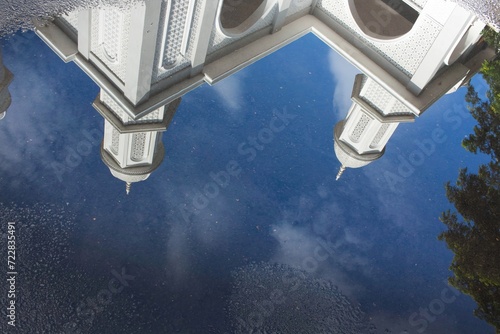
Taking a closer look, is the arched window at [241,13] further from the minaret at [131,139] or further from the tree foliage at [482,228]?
the tree foliage at [482,228]

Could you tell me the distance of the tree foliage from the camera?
9.08m

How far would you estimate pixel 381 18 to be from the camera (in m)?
9.95

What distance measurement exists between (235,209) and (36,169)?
151 inches

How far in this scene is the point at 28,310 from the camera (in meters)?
10.4

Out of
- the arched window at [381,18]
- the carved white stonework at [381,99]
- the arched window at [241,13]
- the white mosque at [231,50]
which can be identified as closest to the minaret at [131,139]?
the white mosque at [231,50]

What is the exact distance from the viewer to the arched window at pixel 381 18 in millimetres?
9219

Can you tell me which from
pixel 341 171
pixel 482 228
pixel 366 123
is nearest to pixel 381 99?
pixel 366 123

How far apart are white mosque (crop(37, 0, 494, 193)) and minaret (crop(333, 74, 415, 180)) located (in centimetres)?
2

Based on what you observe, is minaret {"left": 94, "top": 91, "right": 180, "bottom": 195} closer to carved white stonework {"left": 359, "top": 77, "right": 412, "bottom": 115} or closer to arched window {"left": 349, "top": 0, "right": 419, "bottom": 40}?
arched window {"left": 349, "top": 0, "right": 419, "bottom": 40}

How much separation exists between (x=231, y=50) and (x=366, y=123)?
3.25 meters

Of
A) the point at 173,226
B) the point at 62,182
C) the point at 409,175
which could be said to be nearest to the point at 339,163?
the point at 409,175

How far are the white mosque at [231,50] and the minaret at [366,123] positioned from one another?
2 centimetres

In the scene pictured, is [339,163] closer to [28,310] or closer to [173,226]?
[173,226]

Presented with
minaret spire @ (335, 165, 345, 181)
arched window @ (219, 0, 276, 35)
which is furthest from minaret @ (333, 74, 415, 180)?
arched window @ (219, 0, 276, 35)
